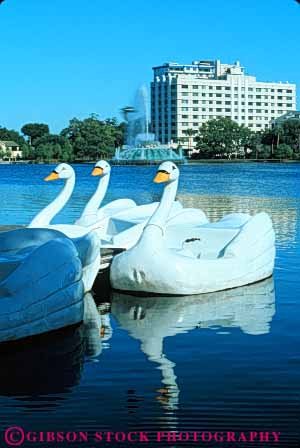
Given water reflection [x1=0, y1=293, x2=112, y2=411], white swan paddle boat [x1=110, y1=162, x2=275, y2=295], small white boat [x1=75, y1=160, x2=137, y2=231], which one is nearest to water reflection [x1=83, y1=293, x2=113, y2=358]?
water reflection [x1=0, y1=293, x2=112, y2=411]

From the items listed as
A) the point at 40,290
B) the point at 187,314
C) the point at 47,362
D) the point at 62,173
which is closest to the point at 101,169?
the point at 62,173

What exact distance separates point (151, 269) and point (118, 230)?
381 cm

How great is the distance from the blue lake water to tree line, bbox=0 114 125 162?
10406 cm

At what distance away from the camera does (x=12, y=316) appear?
7.29 meters

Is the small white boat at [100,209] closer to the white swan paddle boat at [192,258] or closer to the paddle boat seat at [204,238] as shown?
the paddle boat seat at [204,238]

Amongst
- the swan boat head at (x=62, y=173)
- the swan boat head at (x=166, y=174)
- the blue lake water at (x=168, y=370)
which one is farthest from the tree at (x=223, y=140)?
the blue lake water at (x=168, y=370)

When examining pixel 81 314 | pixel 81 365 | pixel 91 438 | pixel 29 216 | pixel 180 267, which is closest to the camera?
pixel 91 438

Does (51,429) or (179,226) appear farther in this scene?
(179,226)

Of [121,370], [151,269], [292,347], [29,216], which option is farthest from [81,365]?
[29,216]

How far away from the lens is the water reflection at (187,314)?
8.07 m

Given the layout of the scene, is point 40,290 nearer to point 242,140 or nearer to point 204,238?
point 204,238

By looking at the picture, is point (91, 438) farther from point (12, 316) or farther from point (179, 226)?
point (179, 226)

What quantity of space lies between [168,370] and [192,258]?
3232 mm

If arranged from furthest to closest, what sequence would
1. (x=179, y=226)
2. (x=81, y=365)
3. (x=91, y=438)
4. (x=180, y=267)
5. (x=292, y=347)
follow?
(x=179, y=226) → (x=180, y=267) → (x=292, y=347) → (x=81, y=365) → (x=91, y=438)
